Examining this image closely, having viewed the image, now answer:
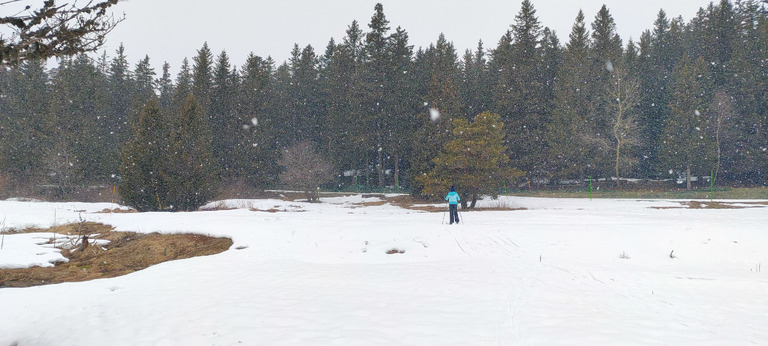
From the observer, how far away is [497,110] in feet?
146

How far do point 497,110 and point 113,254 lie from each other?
39589mm

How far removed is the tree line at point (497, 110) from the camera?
39594 millimetres

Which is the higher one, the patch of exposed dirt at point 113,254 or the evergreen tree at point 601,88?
the evergreen tree at point 601,88

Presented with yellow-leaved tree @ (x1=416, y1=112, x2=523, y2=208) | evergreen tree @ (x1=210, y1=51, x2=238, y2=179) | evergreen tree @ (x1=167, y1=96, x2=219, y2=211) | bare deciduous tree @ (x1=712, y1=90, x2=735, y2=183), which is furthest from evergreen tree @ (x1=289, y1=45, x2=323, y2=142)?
bare deciduous tree @ (x1=712, y1=90, x2=735, y2=183)

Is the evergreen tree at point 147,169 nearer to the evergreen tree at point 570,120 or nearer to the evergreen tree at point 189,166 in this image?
the evergreen tree at point 189,166

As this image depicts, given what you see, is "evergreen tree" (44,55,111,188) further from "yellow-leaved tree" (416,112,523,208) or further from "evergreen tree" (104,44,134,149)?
"yellow-leaved tree" (416,112,523,208)

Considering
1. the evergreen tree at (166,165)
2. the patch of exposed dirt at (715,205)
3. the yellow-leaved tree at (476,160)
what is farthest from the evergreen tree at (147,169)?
the patch of exposed dirt at (715,205)

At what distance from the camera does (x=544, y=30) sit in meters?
48.8

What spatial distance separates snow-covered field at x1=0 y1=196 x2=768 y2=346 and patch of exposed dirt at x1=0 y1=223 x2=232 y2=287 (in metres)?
0.73

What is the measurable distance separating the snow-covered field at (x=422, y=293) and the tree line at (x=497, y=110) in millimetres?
23172

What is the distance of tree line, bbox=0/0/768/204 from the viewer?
3959cm

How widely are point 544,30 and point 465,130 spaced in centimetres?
2981

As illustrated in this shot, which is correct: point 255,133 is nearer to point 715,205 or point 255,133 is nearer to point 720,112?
point 715,205

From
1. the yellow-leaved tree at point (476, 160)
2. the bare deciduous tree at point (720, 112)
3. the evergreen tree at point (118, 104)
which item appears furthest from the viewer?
the evergreen tree at point (118, 104)
